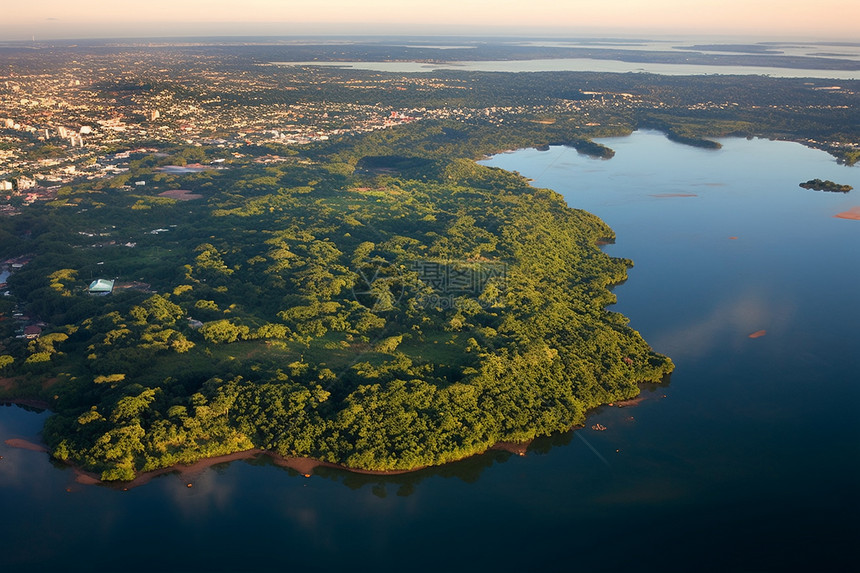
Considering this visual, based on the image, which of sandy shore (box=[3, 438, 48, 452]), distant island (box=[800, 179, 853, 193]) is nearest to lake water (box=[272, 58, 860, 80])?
distant island (box=[800, 179, 853, 193])

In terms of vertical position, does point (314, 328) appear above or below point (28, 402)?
above

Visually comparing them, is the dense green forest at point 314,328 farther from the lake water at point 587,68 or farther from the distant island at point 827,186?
the lake water at point 587,68

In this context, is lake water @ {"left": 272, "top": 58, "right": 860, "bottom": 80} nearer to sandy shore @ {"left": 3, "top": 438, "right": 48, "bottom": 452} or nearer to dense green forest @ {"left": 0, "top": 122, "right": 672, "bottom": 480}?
dense green forest @ {"left": 0, "top": 122, "right": 672, "bottom": 480}

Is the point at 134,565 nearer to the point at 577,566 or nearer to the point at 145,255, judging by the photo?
the point at 577,566

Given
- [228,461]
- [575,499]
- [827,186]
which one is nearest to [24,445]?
[228,461]

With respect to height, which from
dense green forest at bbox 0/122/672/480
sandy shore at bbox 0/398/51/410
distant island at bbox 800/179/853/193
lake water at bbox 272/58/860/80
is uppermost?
lake water at bbox 272/58/860/80

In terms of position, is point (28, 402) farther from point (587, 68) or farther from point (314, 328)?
point (587, 68)

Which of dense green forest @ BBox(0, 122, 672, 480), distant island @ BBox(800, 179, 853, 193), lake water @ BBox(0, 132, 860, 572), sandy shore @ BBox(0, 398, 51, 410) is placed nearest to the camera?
lake water @ BBox(0, 132, 860, 572)
